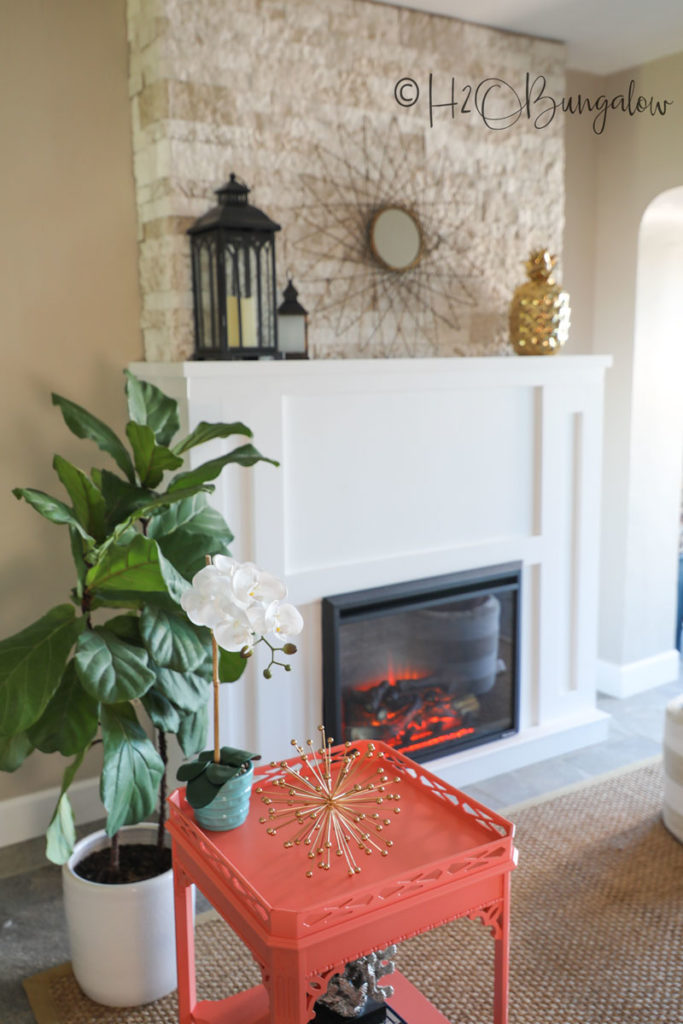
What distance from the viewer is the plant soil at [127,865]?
2174 mm

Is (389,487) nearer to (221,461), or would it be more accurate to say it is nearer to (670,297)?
(221,461)

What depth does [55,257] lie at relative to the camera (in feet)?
8.59

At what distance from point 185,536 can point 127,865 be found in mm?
821

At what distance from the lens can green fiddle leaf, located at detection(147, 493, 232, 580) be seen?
206 cm

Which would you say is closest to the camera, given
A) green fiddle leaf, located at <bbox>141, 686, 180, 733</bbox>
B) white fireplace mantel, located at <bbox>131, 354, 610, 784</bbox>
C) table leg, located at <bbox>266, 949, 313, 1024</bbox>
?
table leg, located at <bbox>266, 949, 313, 1024</bbox>

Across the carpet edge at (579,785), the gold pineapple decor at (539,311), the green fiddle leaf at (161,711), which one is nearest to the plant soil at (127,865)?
the green fiddle leaf at (161,711)

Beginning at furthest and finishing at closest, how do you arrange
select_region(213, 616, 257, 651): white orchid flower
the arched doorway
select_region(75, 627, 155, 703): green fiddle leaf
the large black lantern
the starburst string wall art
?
the arched doorway
the starburst string wall art
the large black lantern
select_region(75, 627, 155, 703): green fiddle leaf
select_region(213, 616, 257, 651): white orchid flower

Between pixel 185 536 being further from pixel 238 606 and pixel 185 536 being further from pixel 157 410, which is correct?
pixel 238 606

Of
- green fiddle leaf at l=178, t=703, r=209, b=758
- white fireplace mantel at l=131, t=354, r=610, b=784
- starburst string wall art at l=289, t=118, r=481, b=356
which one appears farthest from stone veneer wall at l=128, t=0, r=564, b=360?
green fiddle leaf at l=178, t=703, r=209, b=758

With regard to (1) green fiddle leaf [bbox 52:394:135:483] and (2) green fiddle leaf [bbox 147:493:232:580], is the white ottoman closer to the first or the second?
(2) green fiddle leaf [bbox 147:493:232:580]

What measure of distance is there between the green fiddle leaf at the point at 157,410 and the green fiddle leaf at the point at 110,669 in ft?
1.99

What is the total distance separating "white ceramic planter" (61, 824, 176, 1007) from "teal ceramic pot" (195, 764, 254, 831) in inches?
17.9

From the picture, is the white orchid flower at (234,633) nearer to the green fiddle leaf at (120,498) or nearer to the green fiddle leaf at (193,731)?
the green fiddle leaf at (193,731)

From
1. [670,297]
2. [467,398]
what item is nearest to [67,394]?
[467,398]
